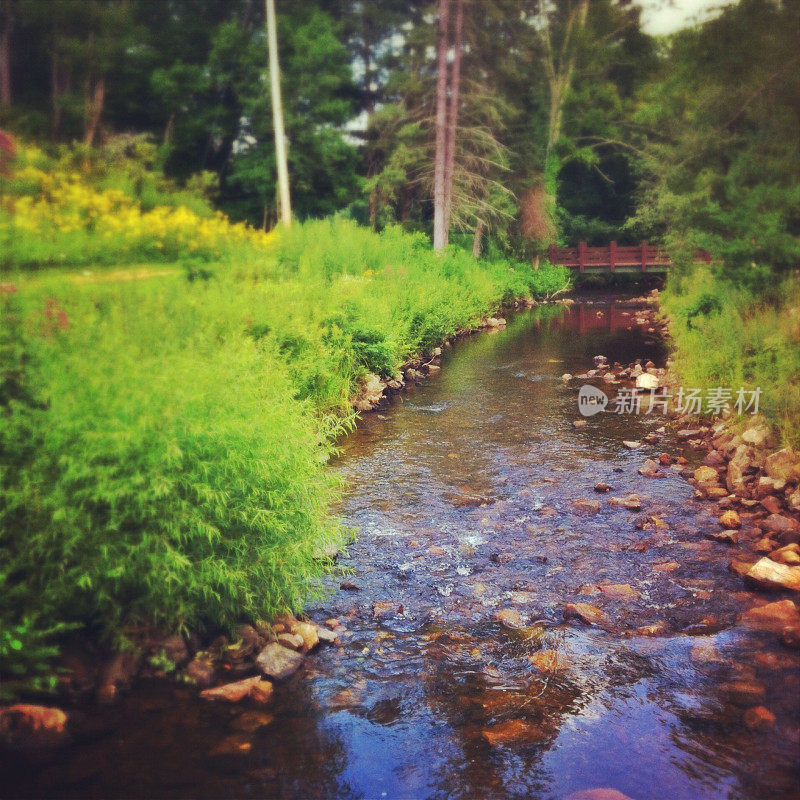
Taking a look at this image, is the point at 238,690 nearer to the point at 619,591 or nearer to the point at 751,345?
the point at 619,591

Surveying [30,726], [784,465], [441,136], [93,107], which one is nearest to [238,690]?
[30,726]

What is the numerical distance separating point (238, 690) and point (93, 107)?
9.63 ft

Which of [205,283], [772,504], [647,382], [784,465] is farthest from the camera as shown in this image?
Answer: [647,382]

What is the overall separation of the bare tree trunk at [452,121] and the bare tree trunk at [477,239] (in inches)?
80.0

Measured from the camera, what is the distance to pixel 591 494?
231 inches

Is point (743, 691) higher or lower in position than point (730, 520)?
lower

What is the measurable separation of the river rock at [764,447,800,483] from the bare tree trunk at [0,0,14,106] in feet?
19.6

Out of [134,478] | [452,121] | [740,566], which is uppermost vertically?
[452,121]

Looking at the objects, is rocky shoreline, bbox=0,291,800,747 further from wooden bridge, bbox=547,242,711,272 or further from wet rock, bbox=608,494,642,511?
wooden bridge, bbox=547,242,711,272

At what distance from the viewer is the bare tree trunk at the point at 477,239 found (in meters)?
20.0

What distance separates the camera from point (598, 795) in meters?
2.66

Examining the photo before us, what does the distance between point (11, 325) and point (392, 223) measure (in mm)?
12539

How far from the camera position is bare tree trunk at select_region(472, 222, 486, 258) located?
20.0 metres

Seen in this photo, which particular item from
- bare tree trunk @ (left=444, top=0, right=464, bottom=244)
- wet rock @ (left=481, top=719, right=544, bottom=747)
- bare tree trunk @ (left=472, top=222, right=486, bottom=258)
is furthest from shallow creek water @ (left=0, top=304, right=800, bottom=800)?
bare tree trunk @ (left=472, top=222, right=486, bottom=258)
